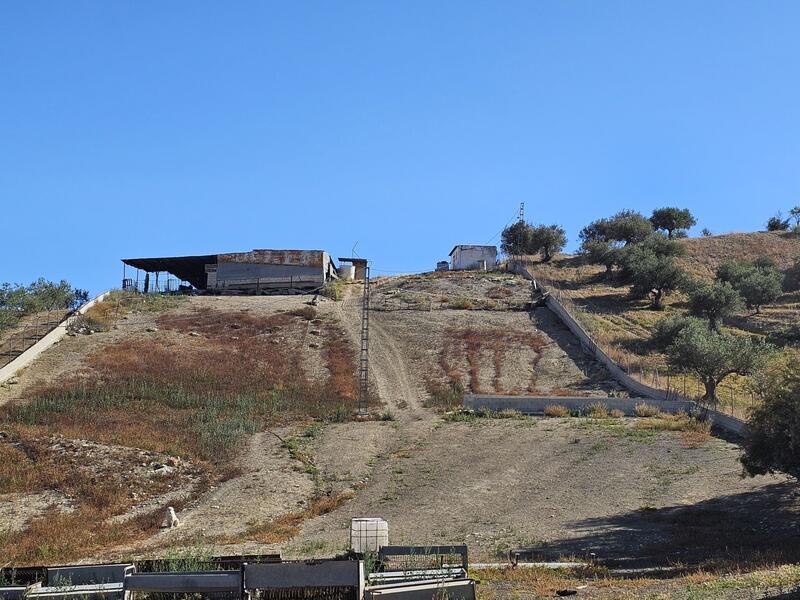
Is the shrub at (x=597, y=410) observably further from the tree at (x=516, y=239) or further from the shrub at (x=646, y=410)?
the tree at (x=516, y=239)

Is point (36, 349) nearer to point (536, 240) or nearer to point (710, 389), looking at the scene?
point (710, 389)

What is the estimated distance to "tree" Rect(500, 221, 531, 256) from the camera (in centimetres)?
9988

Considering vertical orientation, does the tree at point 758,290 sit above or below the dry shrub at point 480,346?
above

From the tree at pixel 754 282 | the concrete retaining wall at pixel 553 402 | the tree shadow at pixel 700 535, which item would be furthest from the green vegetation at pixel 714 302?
the tree shadow at pixel 700 535

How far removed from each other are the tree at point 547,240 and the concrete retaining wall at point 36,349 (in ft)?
161

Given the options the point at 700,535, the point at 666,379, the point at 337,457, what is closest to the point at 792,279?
the point at 666,379

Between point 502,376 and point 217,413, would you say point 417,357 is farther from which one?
point 217,413

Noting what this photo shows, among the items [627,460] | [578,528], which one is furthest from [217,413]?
[578,528]

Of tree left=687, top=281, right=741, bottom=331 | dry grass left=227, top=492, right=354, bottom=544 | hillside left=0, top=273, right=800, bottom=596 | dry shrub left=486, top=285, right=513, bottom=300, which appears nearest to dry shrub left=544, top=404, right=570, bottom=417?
hillside left=0, top=273, right=800, bottom=596

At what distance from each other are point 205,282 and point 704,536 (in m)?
72.3

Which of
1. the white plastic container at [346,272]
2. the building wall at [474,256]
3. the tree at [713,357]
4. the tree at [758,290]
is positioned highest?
the building wall at [474,256]

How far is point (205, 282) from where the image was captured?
295 ft

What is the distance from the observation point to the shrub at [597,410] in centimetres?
4234

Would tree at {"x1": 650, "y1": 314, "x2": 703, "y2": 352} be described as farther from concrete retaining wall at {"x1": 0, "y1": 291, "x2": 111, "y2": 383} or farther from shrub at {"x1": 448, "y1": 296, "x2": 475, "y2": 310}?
concrete retaining wall at {"x1": 0, "y1": 291, "x2": 111, "y2": 383}
